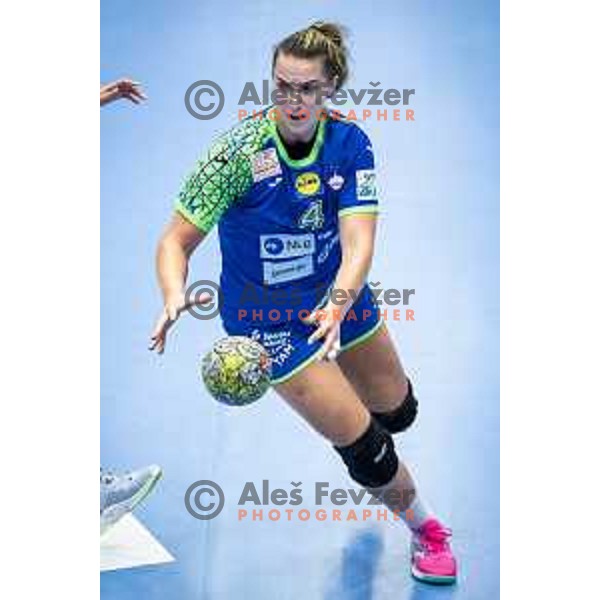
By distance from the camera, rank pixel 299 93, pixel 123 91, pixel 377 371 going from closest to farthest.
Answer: pixel 299 93
pixel 377 371
pixel 123 91

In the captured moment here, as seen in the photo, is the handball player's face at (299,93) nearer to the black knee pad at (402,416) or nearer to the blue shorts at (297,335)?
the blue shorts at (297,335)

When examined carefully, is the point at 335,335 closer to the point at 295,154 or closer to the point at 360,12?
the point at 295,154

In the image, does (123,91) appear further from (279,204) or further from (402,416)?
(402,416)

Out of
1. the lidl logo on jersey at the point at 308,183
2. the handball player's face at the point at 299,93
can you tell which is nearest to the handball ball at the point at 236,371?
the lidl logo on jersey at the point at 308,183

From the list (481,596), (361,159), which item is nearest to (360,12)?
(361,159)

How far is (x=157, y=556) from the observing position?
11.9ft

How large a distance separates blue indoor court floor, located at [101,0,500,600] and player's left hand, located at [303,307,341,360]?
1.19ft

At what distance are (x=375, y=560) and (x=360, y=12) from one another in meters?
1.58

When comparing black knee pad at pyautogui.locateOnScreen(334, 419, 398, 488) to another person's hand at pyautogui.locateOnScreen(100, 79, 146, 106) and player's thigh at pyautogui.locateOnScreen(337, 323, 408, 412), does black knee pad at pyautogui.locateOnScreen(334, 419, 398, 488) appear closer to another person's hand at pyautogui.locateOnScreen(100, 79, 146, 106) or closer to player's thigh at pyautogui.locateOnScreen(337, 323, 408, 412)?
player's thigh at pyautogui.locateOnScreen(337, 323, 408, 412)

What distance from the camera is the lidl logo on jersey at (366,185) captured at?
3.37 m

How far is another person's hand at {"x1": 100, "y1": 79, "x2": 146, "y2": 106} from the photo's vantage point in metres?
3.69

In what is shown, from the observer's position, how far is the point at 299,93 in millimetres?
3334

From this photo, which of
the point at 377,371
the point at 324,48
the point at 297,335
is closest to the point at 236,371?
the point at 297,335

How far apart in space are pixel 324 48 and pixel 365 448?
42.4 inches
